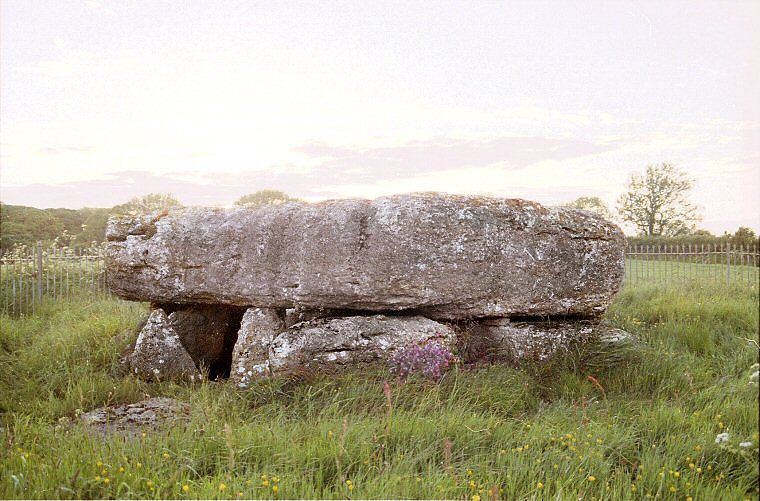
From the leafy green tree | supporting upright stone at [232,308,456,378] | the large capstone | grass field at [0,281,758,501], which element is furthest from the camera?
the leafy green tree

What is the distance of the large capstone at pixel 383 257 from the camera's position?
690 cm

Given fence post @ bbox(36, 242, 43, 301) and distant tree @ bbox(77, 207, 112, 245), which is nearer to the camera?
fence post @ bbox(36, 242, 43, 301)

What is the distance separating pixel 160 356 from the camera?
7691 millimetres

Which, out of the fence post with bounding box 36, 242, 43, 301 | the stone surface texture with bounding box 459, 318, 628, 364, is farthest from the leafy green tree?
the stone surface texture with bounding box 459, 318, 628, 364

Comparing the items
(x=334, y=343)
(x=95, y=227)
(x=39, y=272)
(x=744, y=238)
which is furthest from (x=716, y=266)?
(x=95, y=227)

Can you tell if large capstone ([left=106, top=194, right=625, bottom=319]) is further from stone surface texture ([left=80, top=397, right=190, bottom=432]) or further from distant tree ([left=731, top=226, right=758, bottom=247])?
distant tree ([left=731, top=226, right=758, bottom=247])

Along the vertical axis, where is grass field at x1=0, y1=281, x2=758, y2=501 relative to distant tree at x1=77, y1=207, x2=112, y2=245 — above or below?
below

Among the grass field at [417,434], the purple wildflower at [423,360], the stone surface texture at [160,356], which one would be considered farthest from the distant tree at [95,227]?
the purple wildflower at [423,360]

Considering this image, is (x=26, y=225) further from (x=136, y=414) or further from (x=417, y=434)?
(x=417, y=434)

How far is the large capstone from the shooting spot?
6.90 metres

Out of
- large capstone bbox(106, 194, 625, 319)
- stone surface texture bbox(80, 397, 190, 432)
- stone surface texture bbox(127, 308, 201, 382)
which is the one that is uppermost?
large capstone bbox(106, 194, 625, 319)

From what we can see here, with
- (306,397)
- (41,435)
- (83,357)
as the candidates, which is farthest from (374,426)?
(83,357)

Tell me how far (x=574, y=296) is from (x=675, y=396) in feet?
5.91

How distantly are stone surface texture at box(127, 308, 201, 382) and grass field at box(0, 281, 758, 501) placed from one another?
298 mm
